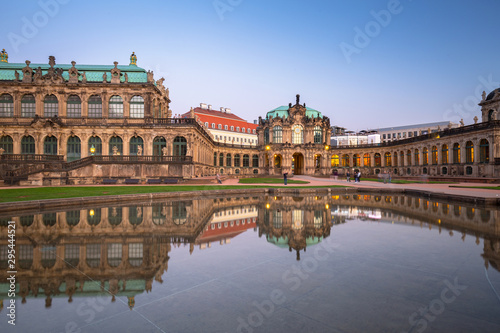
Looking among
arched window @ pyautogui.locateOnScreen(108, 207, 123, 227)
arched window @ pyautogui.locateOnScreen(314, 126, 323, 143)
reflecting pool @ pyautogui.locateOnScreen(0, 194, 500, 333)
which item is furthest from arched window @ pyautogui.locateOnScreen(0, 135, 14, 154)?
arched window @ pyautogui.locateOnScreen(314, 126, 323, 143)

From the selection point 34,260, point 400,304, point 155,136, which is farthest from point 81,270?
point 155,136

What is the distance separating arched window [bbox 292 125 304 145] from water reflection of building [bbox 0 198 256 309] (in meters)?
68.8

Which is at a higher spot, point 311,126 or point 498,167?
point 311,126

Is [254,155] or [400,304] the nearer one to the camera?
[400,304]

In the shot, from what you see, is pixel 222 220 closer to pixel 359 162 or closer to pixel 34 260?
pixel 34 260

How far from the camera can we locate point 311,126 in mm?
79500

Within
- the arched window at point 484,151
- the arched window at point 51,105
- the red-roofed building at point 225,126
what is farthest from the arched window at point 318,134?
the arched window at point 51,105

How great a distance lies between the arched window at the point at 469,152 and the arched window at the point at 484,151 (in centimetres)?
185

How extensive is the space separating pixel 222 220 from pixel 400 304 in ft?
31.3

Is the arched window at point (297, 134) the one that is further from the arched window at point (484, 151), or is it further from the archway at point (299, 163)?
the arched window at point (484, 151)

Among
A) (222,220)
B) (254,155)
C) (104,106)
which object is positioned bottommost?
(222,220)

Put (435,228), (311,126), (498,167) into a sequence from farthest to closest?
(311,126)
(498,167)
(435,228)

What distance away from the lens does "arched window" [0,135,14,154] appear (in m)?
45.4

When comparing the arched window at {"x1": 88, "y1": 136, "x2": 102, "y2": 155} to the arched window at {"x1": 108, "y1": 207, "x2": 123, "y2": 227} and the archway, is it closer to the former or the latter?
the arched window at {"x1": 108, "y1": 207, "x2": 123, "y2": 227}
